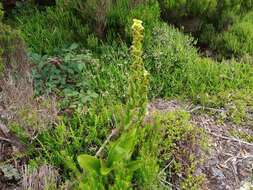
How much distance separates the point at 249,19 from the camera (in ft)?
19.1

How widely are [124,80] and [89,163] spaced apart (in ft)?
3.99

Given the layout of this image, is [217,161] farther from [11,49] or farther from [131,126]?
[11,49]

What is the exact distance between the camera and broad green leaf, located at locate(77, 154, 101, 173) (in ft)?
9.50

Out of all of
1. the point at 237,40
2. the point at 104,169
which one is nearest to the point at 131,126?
the point at 104,169

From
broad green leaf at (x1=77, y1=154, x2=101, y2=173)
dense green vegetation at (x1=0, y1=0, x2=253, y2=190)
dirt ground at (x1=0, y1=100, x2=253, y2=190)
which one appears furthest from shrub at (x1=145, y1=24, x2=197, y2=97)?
broad green leaf at (x1=77, y1=154, x2=101, y2=173)

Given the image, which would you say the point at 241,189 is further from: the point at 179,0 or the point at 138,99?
the point at 179,0

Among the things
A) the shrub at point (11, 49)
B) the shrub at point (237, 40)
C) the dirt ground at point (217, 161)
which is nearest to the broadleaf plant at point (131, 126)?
the dirt ground at point (217, 161)

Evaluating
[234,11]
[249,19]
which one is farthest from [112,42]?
[249,19]

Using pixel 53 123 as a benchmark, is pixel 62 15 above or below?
above

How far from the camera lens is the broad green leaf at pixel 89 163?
2895mm

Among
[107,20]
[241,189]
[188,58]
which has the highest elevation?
[107,20]

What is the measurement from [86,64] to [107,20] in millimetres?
603

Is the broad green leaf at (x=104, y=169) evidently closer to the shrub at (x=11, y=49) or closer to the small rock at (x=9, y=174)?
the small rock at (x=9, y=174)

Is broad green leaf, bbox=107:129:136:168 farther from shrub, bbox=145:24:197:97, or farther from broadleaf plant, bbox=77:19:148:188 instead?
shrub, bbox=145:24:197:97
